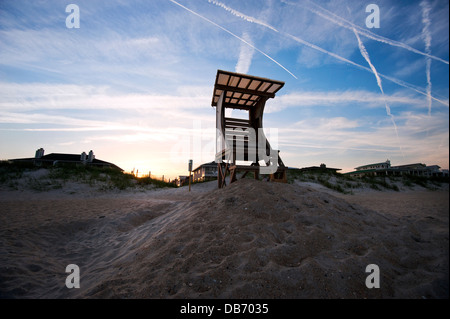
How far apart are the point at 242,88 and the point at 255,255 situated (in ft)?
16.6

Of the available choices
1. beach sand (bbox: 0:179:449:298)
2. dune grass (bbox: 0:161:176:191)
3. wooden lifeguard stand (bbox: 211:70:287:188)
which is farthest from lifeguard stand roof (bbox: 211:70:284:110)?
dune grass (bbox: 0:161:176:191)

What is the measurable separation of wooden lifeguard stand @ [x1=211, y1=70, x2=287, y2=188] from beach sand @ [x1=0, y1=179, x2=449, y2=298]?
1156 millimetres

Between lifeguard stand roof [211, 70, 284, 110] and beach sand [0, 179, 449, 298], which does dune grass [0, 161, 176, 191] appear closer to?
beach sand [0, 179, 449, 298]

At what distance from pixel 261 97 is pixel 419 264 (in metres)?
5.50

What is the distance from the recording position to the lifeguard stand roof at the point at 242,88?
220 inches

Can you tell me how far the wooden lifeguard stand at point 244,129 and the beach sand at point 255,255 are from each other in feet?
3.79

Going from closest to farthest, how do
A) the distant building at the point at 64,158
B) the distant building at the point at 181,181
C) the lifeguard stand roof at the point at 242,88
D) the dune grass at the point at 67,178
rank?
the lifeguard stand roof at the point at 242,88
the dune grass at the point at 67,178
the distant building at the point at 181,181
the distant building at the point at 64,158

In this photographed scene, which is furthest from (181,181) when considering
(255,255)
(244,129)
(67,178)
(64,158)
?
(255,255)

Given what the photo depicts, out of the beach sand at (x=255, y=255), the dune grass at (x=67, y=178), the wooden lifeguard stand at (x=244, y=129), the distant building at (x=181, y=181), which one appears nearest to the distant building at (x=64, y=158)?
the distant building at (x=181, y=181)

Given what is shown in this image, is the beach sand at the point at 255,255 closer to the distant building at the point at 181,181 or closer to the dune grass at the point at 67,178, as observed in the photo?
the dune grass at the point at 67,178

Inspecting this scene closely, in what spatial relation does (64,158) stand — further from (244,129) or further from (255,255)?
(255,255)
